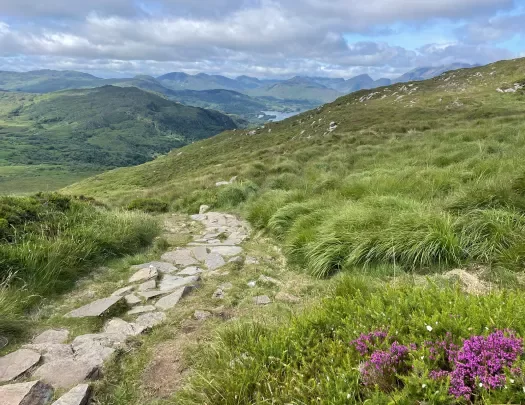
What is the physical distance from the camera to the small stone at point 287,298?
5173 mm

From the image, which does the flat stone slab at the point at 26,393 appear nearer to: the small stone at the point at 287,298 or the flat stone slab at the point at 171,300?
the flat stone slab at the point at 171,300

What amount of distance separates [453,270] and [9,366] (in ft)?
18.0

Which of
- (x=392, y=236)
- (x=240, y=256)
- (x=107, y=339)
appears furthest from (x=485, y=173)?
(x=107, y=339)

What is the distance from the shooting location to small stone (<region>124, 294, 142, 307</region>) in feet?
18.6

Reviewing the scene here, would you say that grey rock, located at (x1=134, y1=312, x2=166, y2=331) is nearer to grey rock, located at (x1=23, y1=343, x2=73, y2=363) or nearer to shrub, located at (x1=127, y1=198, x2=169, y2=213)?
grey rock, located at (x1=23, y1=343, x2=73, y2=363)

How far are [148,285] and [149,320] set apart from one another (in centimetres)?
137

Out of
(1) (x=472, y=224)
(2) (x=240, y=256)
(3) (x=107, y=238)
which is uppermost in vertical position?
(1) (x=472, y=224)

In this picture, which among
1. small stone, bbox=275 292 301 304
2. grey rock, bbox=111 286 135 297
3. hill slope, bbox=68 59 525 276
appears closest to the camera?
small stone, bbox=275 292 301 304

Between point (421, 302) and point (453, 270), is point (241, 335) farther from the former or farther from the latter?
point (453, 270)

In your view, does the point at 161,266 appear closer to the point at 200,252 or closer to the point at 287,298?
the point at 200,252

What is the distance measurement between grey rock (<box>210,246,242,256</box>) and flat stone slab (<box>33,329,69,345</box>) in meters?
3.84

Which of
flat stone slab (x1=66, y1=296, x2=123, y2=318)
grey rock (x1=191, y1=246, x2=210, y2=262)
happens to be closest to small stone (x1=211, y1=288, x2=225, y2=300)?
flat stone slab (x1=66, y1=296, x2=123, y2=318)

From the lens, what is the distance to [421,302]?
3.32 meters

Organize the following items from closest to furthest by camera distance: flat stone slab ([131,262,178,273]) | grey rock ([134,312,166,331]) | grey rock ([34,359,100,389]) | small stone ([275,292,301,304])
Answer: grey rock ([34,359,100,389])
grey rock ([134,312,166,331])
small stone ([275,292,301,304])
flat stone slab ([131,262,178,273])
